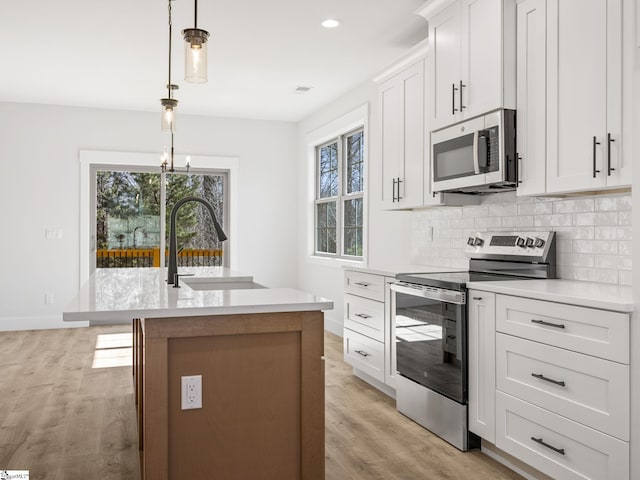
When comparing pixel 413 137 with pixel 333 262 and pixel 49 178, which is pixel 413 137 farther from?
pixel 49 178

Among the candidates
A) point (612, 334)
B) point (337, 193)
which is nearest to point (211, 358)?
point (612, 334)

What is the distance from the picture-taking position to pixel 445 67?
336 cm

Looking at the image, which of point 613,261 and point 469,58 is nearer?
point 613,261

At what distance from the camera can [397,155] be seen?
4.09 m

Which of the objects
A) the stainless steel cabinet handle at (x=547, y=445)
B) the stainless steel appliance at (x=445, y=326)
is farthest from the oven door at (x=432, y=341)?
the stainless steel cabinet handle at (x=547, y=445)

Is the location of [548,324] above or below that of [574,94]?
below

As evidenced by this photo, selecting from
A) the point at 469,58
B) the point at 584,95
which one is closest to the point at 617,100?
the point at 584,95

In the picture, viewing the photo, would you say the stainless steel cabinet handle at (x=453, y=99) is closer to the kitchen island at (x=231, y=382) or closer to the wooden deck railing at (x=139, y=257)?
the kitchen island at (x=231, y=382)

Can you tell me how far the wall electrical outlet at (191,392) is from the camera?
1861 millimetres

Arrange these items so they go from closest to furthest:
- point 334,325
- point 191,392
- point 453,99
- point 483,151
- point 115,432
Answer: point 191,392 → point 483,151 → point 115,432 → point 453,99 → point 334,325

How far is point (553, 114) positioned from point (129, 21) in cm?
296

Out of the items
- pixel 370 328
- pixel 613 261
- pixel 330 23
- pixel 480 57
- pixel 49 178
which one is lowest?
pixel 370 328

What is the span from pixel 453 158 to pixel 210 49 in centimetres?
237

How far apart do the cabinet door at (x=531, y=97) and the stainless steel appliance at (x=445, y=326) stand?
1.41 ft
